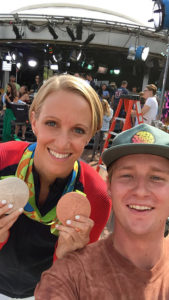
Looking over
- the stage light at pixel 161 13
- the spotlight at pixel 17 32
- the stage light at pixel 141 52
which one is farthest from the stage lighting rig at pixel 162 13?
the spotlight at pixel 17 32

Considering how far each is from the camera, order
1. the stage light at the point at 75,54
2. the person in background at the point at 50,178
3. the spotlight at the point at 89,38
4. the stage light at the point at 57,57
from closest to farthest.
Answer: the person in background at the point at 50,178 < the spotlight at the point at 89,38 < the stage light at the point at 75,54 < the stage light at the point at 57,57

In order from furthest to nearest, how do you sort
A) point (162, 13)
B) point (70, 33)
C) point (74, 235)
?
point (70, 33) < point (162, 13) < point (74, 235)

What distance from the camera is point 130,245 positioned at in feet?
3.10

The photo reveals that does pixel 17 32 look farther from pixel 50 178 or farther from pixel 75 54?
pixel 50 178

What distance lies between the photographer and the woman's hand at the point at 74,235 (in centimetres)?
92

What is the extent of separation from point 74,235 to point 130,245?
0.72 feet

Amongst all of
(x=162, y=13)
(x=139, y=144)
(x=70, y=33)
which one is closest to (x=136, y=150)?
(x=139, y=144)

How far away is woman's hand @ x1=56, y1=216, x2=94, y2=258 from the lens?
36.1 inches

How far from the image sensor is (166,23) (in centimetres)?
335

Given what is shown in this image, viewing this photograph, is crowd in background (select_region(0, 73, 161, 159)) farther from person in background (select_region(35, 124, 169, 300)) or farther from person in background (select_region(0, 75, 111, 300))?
person in background (select_region(35, 124, 169, 300))

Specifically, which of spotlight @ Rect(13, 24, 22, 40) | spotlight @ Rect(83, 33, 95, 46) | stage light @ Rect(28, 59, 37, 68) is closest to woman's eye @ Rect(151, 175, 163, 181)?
spotlight @ Rect(83, 33, 95, 46)

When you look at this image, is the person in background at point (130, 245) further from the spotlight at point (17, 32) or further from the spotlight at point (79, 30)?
the spotlight at point (17, 32)

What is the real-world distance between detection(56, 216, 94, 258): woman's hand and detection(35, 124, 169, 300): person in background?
0.03m

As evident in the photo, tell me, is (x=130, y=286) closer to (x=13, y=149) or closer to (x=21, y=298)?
(x=13, y=149)
